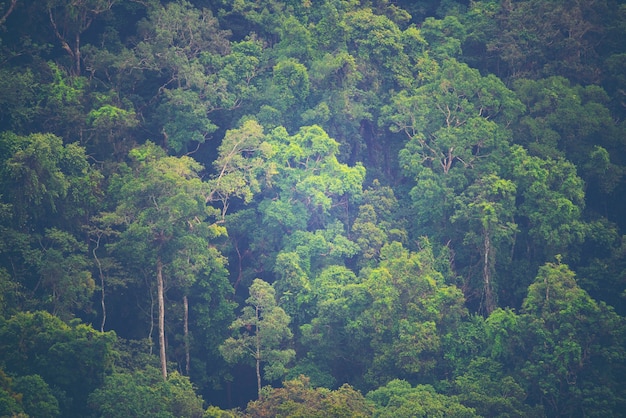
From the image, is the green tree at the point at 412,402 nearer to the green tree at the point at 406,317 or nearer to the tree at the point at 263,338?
the green tree at the point at 406,317

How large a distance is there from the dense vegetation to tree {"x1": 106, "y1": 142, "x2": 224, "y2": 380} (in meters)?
0.05

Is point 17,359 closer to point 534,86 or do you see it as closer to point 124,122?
point 124,122

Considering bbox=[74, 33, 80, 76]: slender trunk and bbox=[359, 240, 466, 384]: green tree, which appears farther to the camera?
bbox=[74, 33, 80, 76]: slender trunk

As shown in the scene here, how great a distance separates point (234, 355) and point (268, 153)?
5.02m

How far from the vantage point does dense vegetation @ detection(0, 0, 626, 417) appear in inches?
1134

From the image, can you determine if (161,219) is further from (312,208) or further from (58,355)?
(312,208)

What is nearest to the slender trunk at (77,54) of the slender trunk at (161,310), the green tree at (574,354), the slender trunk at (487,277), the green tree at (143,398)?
the slender trunk at (161,310)

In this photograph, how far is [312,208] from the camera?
32.4 meters

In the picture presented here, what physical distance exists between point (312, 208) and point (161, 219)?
4.31 m

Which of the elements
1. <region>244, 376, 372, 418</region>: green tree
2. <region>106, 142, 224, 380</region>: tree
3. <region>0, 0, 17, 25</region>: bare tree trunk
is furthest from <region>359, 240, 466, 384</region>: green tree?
<region>0, 0, 17, 25</region>: bare tree trunk

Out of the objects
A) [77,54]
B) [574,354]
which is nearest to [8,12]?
[77,54]

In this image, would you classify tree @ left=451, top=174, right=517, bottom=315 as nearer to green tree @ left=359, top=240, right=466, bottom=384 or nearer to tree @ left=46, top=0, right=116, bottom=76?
green tree @ left=359, top=240, right=466, bottom=384

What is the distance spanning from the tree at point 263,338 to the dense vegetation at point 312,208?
54mm

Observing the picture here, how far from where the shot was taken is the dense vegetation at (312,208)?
2881cm
